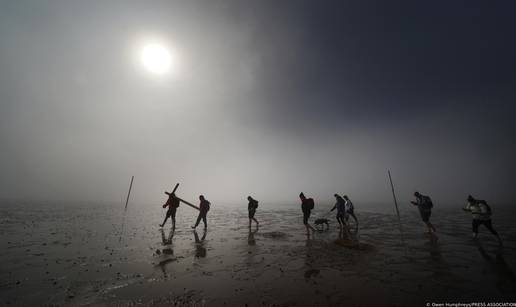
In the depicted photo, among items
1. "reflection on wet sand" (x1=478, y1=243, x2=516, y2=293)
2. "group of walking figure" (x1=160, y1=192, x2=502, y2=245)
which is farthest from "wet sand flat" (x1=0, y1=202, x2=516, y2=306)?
"group of walking figure" (x1=160, y1=192, x2=502, y2=245)

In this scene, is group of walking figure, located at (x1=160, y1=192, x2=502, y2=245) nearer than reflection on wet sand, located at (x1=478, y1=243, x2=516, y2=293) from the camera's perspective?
No

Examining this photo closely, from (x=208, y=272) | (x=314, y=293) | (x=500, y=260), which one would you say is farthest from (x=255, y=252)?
(x=500, y=260)

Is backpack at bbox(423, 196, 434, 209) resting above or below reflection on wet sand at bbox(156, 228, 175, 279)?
above

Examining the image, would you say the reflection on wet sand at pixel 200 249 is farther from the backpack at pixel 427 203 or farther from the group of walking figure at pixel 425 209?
the backpack at pixel 427 203

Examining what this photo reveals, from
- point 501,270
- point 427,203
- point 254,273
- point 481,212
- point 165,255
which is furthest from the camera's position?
point 427,203

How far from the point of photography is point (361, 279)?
7234mm

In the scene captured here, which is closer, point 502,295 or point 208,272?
point 502,295

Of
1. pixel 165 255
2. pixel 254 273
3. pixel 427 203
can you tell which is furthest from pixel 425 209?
pixel 165 255

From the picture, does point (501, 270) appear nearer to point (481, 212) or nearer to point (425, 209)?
point (481, 212)

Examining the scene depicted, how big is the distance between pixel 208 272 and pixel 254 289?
7.97ft

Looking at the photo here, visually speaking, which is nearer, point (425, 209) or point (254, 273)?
point (254, 273)

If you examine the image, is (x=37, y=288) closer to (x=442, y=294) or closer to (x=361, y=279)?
(x=361, y=279)

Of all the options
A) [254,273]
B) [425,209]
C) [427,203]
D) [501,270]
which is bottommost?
[254,273]

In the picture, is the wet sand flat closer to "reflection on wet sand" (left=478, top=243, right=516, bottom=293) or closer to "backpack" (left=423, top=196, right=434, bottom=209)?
"reflection on wet sand" (left=478, top=243, right=516, bottom=293)
